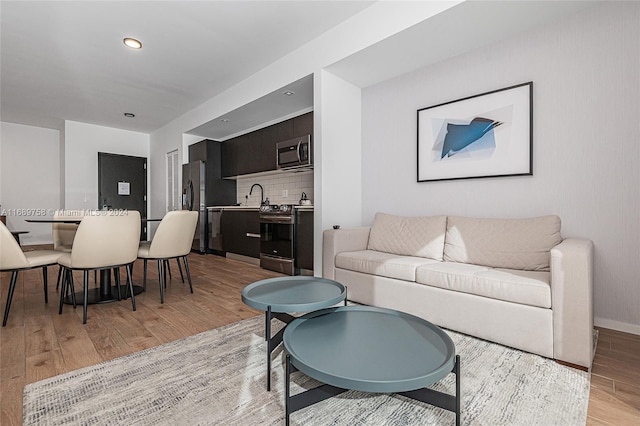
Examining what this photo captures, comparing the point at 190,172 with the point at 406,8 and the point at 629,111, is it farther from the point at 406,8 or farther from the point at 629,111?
the point at 629,111

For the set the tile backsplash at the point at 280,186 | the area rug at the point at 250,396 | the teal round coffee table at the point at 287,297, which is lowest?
the area rug at the point at 250,396

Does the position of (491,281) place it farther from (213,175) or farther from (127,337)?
(213,175)

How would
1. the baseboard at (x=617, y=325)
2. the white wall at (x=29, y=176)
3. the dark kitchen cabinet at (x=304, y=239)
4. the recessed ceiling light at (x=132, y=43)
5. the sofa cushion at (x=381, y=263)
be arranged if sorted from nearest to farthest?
the baseboard at (x=617, y=325), the sofa cushion at (x=381, y=263), the recessed ceiling light at (x=132, y=43), the dark kitchen cabinet at (x=304, y=239), the white wall at (x=29, y=176)

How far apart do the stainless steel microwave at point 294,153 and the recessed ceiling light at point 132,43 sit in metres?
2.09

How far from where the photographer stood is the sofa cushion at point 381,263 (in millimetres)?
2480

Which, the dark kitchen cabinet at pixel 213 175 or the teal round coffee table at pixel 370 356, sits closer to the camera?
the teal round coffee table at pixel 370 356

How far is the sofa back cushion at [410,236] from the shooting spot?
281 centimetres

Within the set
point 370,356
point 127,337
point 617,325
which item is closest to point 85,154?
point 127,337

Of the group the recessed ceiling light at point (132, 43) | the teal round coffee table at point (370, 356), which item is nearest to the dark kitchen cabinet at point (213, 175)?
the recessed ceiling light at point (132, 43)

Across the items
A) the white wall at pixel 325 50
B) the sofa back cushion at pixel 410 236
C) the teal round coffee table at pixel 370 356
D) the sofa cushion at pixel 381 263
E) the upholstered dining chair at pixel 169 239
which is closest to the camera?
the teal round coffee table at pixel 370 356

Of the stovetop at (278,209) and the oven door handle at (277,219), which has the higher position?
the stovetop at (278,209)

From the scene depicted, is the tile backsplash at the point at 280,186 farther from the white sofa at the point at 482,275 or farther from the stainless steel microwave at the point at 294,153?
the white sofa at the point at 482,275

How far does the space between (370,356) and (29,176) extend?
857 centimetres

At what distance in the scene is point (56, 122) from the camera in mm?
6418
